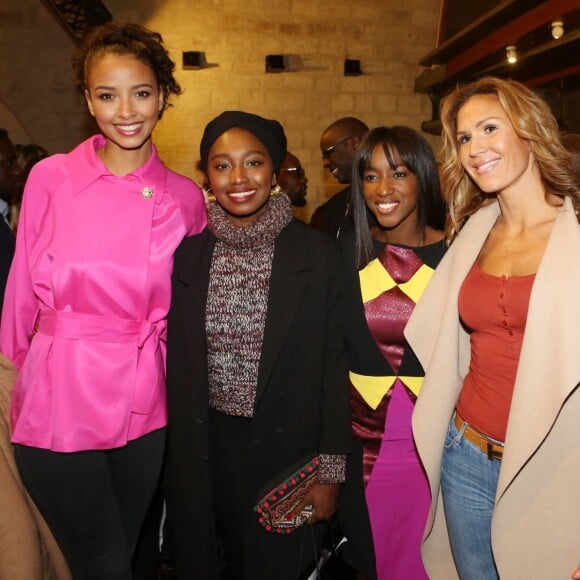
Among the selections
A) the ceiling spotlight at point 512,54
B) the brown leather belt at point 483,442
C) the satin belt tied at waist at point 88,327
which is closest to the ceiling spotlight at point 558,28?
the ceiling spotlight at point 512,54

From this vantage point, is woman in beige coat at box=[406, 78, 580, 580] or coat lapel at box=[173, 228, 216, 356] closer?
woman in beige coat at box=[406, 78, 580, 580]

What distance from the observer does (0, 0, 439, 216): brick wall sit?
276 inches

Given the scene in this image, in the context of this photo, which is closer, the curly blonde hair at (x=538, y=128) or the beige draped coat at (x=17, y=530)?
the curly blonde hair at (x=538, y=128)

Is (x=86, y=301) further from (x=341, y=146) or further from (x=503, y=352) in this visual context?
(x=341, y=146)

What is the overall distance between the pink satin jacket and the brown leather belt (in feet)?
3.29

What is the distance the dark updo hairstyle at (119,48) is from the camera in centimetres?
183

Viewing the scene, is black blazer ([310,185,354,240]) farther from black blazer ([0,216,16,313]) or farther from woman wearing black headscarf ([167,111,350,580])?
black blazer ([0,216,16,313])

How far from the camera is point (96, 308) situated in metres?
1.80

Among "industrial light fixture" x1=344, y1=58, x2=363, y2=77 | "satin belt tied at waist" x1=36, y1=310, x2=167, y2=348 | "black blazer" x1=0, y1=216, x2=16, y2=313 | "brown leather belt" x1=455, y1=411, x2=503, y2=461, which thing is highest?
"industrial light fixture" x1=344, y1=58, x2=363, y2=77

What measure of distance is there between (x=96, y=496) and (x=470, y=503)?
1177 mm

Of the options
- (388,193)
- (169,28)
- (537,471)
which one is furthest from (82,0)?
(537,471)

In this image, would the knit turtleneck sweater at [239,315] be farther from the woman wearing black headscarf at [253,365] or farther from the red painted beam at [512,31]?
the red painted beam at [512,31]

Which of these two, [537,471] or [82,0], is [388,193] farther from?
[82,0]

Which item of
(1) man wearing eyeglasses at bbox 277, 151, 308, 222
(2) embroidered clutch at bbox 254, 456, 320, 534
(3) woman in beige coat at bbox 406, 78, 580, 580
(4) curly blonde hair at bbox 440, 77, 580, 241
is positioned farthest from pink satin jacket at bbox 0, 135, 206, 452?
(1) man wearing eyeglasses at bbox 277, 151, 308, 222
